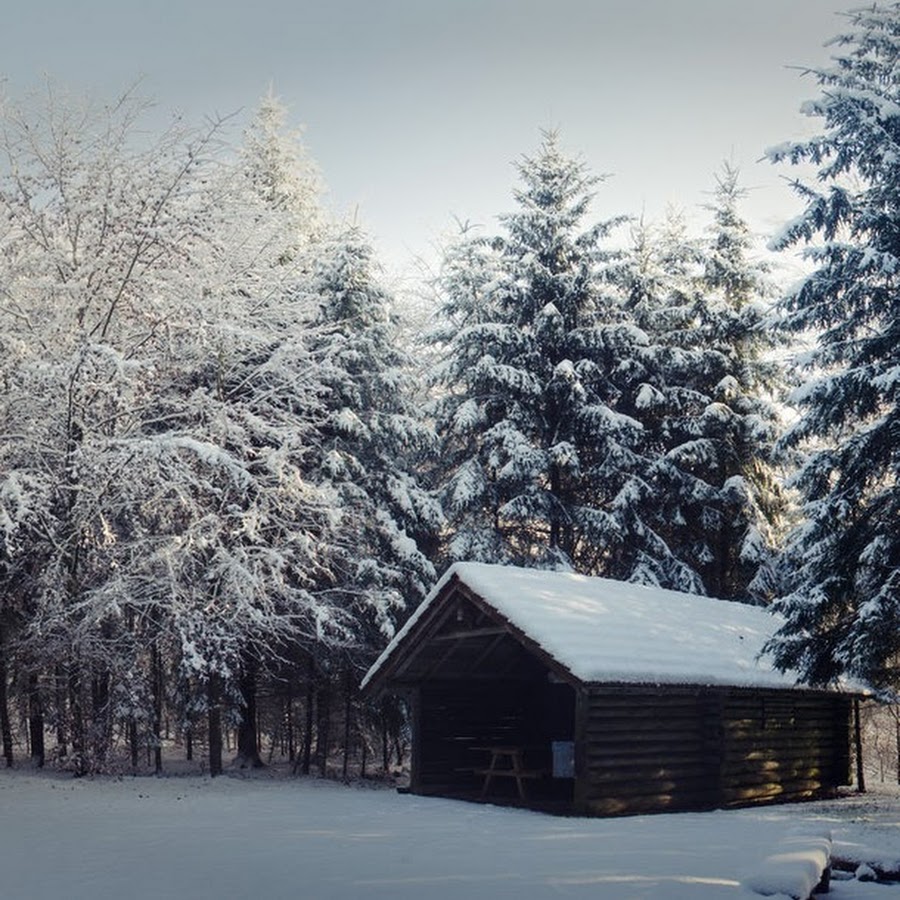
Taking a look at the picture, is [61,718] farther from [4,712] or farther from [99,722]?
[4,712]

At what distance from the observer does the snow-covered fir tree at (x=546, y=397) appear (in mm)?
28047

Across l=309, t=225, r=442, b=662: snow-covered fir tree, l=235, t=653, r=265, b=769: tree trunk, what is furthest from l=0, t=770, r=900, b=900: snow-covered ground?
l=309, t=225, r=442, b=662: snow-covered fir tree

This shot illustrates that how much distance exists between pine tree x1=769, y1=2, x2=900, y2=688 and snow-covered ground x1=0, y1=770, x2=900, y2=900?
11.2 ft

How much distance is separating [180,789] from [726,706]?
37.3 ft

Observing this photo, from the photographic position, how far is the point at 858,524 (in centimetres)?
1641

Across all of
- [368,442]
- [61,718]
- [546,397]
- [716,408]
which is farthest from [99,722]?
[716,408]

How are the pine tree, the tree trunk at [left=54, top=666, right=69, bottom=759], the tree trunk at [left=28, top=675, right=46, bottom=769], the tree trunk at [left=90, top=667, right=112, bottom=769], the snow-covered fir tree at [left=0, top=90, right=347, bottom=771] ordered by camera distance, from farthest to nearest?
the tree trunk at [left=28, top=675, right=46, bottom=769]
the tree trunk at [left=54, top=666, right=69, bottom=759]
the tree trunk at [left=90, top=667, right=112, bottom=769]
the snow-covered fir tree at [left=0, top=90, right=347, bottom=771]
the pine tree

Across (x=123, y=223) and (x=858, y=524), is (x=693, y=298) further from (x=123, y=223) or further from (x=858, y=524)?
(x=123, y=223)

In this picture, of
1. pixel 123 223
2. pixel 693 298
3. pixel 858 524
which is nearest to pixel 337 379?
pixel 123 223

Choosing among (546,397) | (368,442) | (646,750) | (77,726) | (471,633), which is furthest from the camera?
(546,397)

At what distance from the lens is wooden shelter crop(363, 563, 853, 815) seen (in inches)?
656

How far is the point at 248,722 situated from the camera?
26.4m

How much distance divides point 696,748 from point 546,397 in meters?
13.1

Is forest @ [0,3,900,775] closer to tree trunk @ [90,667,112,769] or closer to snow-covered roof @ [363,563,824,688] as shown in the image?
tree trunk @ [90,667,112,769]
